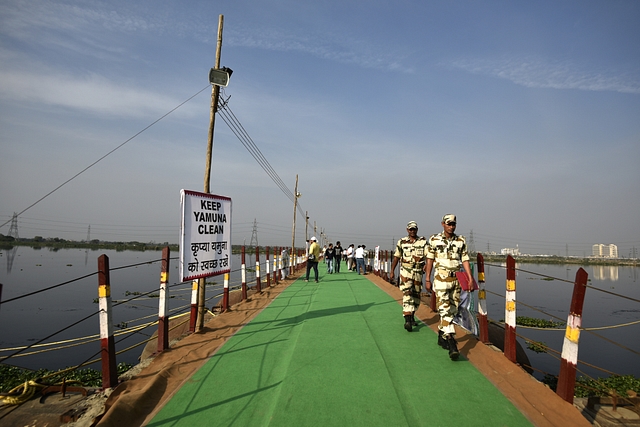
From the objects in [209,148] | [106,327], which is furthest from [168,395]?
[209,148]

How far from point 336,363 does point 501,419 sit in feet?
6.26

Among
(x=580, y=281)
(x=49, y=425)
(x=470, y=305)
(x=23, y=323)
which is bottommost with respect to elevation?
(x=23, y=323)

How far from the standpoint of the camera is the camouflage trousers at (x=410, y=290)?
645 centimetres

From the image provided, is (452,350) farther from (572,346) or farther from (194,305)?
(194,305)

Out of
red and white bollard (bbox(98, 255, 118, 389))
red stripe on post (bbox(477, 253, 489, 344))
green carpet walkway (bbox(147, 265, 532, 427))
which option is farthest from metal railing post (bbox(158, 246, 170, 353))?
red stripe on post (bbox(477, 253, 489, 344))

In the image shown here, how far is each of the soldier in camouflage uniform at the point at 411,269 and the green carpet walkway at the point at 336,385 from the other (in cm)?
38

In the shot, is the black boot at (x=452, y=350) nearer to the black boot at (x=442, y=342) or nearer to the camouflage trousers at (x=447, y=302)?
the camouflage trousers at (x=447, y=302)

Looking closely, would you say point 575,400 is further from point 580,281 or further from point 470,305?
point 470,305

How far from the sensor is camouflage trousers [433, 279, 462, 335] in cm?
503

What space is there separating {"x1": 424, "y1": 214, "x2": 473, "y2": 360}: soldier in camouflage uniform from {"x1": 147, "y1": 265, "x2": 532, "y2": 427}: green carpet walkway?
1.26 feet

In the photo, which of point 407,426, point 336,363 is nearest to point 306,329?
point 336,363

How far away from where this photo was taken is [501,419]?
318 cm

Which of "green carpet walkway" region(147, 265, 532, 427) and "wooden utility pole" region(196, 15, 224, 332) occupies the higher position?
"wooden utility pole" region(196, 15, 224, 332)

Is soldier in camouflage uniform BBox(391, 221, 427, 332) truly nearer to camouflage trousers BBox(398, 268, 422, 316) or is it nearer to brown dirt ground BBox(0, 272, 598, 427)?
camouflage trousers BBox(398, 268, 422, 316)
